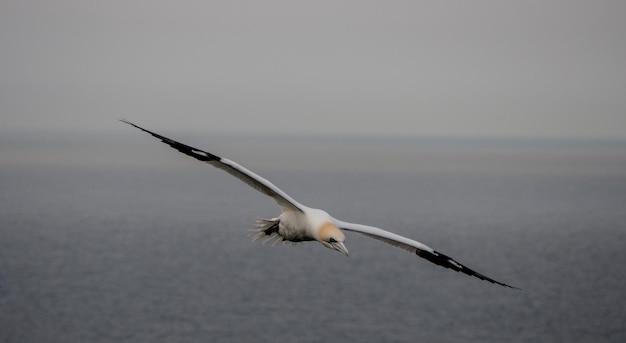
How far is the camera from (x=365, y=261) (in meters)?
127

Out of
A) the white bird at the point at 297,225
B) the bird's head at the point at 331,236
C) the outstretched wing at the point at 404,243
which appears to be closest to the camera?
the bird's head at the point at 331,236

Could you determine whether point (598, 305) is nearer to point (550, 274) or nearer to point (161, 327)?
point (550, 274)

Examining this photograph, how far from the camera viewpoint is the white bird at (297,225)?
17984mm

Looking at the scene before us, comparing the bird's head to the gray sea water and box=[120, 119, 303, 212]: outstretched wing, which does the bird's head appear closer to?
box=[120, 119, 303, 212]: outstretched wing

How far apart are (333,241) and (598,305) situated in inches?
3712

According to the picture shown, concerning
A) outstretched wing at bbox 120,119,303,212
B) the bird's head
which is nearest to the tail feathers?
outstretched wing at bbox 120,119,303,212

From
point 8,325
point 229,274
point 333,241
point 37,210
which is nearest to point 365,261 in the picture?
point 229,274

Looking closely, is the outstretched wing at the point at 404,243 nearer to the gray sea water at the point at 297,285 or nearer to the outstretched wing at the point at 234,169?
the outstretched wing at the point at 234,169

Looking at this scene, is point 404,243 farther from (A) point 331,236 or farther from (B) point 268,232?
(B) point 268,232

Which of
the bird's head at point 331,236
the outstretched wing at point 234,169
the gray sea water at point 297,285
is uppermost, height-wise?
the outstretched wing at point 234,169

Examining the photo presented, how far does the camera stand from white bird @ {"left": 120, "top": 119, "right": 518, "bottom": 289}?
17984mm

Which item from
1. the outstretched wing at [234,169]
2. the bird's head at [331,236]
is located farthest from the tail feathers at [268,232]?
the bird's head at [331,236]

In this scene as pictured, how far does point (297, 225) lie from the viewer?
19.2 m

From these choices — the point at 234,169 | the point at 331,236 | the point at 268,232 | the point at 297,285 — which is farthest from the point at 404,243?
the point at 297,285
